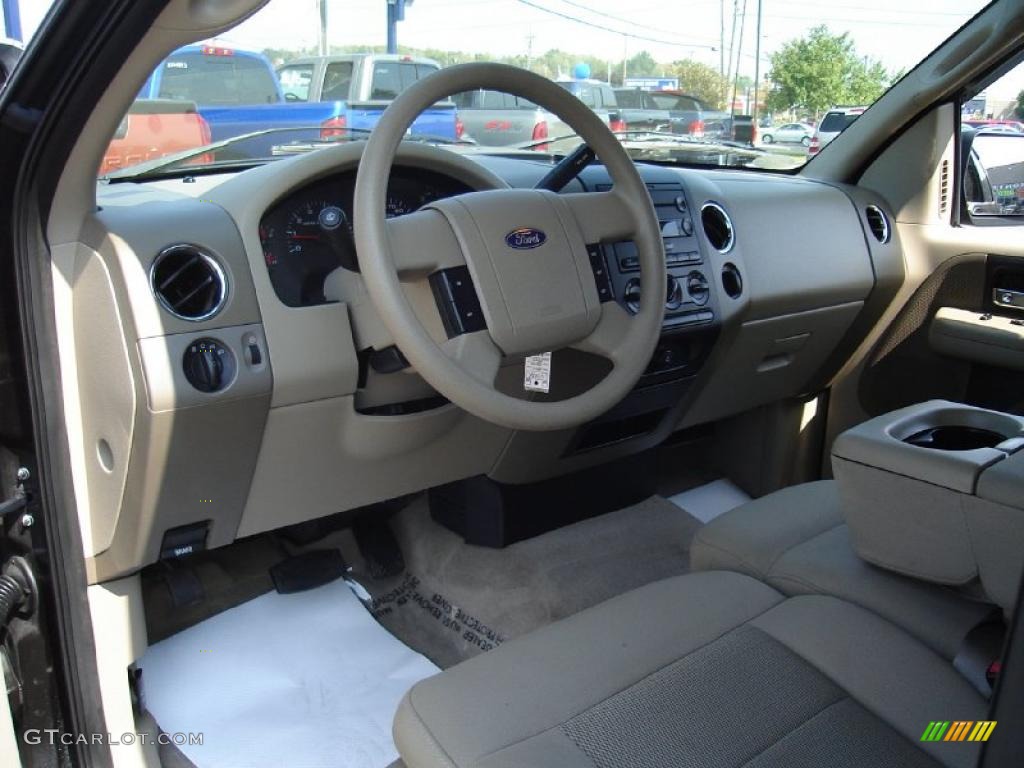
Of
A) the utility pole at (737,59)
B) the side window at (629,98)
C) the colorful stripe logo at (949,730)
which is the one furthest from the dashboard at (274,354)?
the colorful stripe logo at (949,730)

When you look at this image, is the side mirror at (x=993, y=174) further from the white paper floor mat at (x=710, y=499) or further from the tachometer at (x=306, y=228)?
the tachometer at (x=306, y=228)

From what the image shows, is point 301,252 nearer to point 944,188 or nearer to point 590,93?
point 590,93

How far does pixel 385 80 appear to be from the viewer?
2.25 metres

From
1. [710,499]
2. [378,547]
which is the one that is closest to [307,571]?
[378,547]

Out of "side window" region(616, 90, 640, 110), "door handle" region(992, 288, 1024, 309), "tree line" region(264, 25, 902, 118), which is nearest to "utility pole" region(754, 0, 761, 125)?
"tree line" region(264, 25, 902, 118)

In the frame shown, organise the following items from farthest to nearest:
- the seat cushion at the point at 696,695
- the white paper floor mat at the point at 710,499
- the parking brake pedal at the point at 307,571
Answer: the white paper floor mat at the point at 710,499
the parking brake pedal at the point at 307,571
the seat cushion at the point at 696,695

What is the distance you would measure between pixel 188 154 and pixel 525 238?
0.83 metres

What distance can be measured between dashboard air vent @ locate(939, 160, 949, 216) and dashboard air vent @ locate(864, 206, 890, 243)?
15 centimetres

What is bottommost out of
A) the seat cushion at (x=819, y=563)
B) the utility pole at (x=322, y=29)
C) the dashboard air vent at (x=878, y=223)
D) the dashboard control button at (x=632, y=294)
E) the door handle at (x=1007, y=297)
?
the seat cushion at (x=819, y=563)

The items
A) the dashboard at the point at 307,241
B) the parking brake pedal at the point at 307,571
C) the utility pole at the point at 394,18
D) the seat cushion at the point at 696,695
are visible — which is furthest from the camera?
the utility pole at the point at 394,18

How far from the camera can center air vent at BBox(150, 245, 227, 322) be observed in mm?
1560

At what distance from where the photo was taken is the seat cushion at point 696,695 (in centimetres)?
112

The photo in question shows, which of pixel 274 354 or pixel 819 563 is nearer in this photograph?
pixel 819 563

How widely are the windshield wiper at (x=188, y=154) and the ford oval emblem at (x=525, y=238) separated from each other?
53 centimetres
